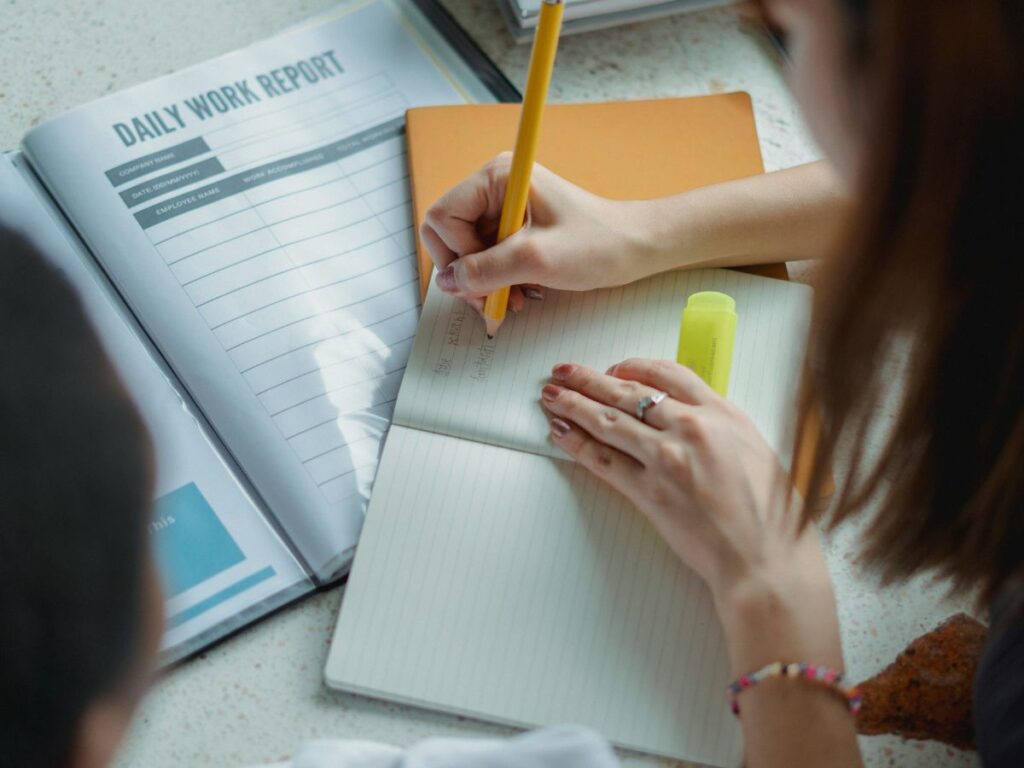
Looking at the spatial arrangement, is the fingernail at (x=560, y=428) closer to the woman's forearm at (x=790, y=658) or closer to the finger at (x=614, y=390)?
the finger at (x=614, y=390)

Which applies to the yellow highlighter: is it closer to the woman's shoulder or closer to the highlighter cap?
the highlighter cap

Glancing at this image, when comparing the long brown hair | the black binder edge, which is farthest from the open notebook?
the black binder edge

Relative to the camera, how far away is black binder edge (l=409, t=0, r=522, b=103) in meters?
0.80

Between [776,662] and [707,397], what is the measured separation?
163 mm

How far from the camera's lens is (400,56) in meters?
0.81

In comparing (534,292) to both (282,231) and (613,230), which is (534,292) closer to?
(613,230)

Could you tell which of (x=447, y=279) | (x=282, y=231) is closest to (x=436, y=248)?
(x=447, y=279)

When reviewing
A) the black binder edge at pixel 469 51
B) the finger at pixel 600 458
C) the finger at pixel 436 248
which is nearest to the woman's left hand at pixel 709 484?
the finger at pixel 600 458

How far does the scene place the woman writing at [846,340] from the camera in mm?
408

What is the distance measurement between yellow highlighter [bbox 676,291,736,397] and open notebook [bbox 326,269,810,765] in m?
0.01

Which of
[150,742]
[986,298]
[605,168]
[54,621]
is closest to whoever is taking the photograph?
[54,621]

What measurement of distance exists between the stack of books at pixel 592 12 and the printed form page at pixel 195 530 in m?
0.38

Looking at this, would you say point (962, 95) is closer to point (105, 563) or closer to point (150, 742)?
point (105, 563)

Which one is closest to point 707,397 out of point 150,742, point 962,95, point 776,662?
point 776,662
